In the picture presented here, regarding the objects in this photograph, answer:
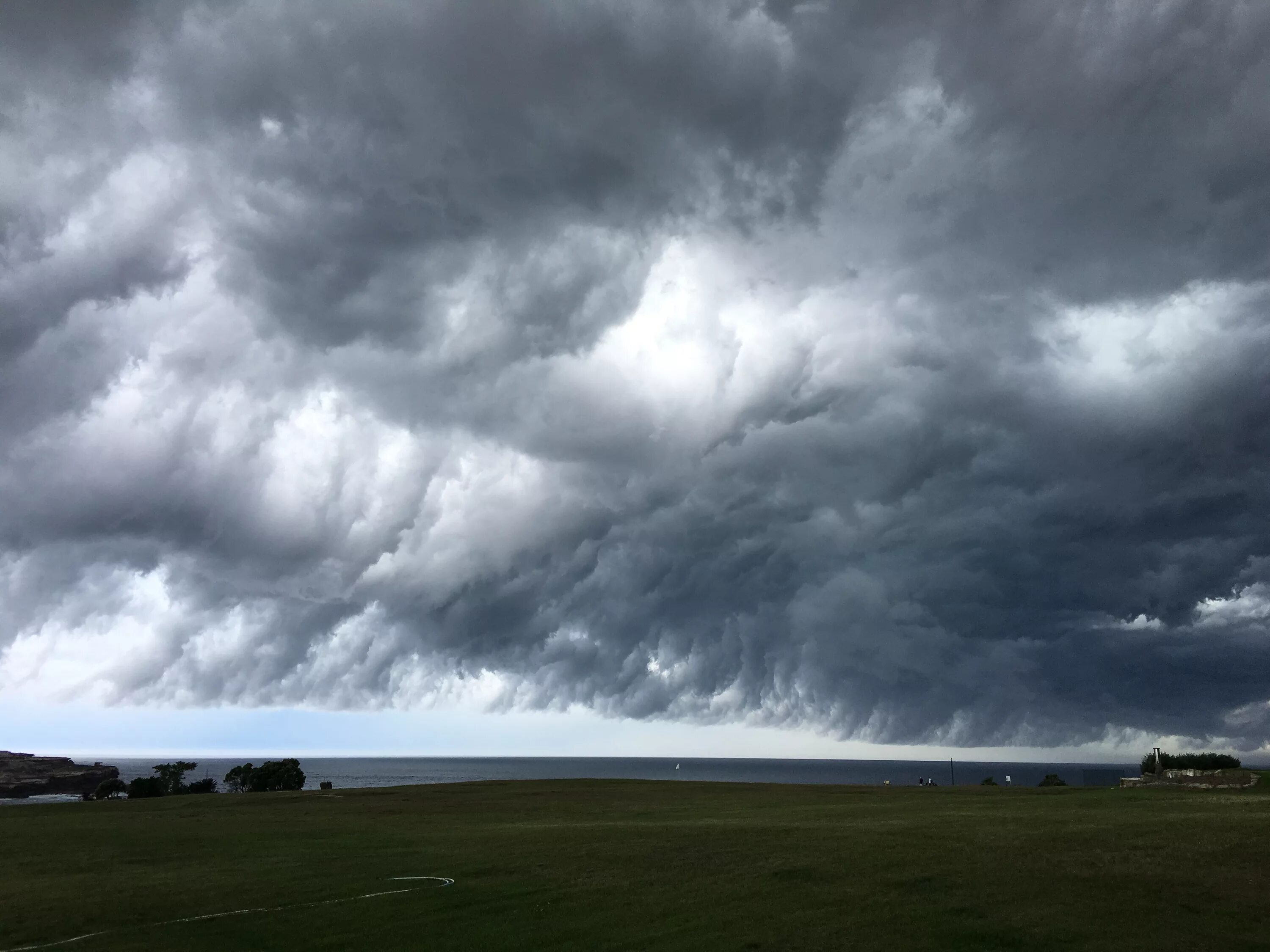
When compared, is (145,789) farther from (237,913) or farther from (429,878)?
(237,913)

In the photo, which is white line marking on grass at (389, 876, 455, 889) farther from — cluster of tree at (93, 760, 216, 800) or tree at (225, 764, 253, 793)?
tree at (225, 764, 253, 793)

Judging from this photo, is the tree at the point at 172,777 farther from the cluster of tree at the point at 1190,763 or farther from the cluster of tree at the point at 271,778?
the cluster of tree at the point at 1190,763

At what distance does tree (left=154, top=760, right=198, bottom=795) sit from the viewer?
4134 inches

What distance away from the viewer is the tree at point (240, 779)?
110 m

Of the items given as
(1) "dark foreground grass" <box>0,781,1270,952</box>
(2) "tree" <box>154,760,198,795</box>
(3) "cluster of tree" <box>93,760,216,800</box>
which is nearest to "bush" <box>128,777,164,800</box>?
(3) "cluster of tree" <box>93,760,216,800</box>

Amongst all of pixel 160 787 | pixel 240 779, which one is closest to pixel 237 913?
pixel 160 787

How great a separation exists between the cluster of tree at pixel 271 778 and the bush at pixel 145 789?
11.6 m

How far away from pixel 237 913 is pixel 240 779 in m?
98.3

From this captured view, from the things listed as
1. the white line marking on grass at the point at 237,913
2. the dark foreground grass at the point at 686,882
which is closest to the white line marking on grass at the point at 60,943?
the white line marking on grass at the point at 237,913

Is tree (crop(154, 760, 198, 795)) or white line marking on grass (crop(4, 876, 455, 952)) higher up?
white line marking on grass (crop(4, 876, 455, 952))

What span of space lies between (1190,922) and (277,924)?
22094mm

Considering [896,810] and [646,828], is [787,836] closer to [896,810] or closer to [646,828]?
[646,828]

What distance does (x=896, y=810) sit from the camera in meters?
50.3

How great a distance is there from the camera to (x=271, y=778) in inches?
4289
